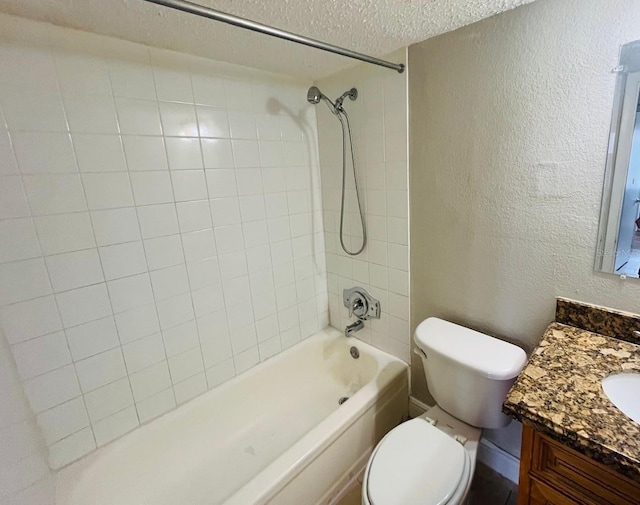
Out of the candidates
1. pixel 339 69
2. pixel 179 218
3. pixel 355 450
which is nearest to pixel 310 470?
pixel 355 450

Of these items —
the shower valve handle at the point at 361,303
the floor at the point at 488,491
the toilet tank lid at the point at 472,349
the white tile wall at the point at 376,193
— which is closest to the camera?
the toilet tank lid at the point at 472,349

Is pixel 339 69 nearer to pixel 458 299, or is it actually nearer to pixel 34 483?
pixel 458 299

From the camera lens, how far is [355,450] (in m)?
1.51

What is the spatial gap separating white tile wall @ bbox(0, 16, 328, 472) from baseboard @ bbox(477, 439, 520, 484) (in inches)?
49.6

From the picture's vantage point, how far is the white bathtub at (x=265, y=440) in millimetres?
1265

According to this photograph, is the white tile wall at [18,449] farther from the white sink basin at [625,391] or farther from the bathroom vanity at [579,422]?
the white sink basin at [625,391]

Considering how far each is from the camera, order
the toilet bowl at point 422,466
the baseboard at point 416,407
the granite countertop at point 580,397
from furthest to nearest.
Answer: the baseboard at point 416,407 → the toilet bowl at point 422,466 → the granite countertop at point 580,397

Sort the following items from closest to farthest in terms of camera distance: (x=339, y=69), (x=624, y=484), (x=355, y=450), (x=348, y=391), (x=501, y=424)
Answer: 1. (x=624, y=484)
2. (x=501, y=424)
3. (x=355, y=450)
4. (x=339, y=69)
5. (x=348, y=391)

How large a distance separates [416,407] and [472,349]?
2.51 feet

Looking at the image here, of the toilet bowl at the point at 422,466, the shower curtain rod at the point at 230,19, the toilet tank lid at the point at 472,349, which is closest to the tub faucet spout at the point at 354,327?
the toilet tank lid at the point at 472,349

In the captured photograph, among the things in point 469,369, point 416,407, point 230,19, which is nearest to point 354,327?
point 416,407

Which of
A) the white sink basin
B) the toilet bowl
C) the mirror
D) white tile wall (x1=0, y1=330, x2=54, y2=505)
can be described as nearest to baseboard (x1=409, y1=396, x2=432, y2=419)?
the toilet bowl

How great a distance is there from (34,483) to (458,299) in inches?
68.7

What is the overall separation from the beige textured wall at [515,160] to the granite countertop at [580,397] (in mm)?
176
